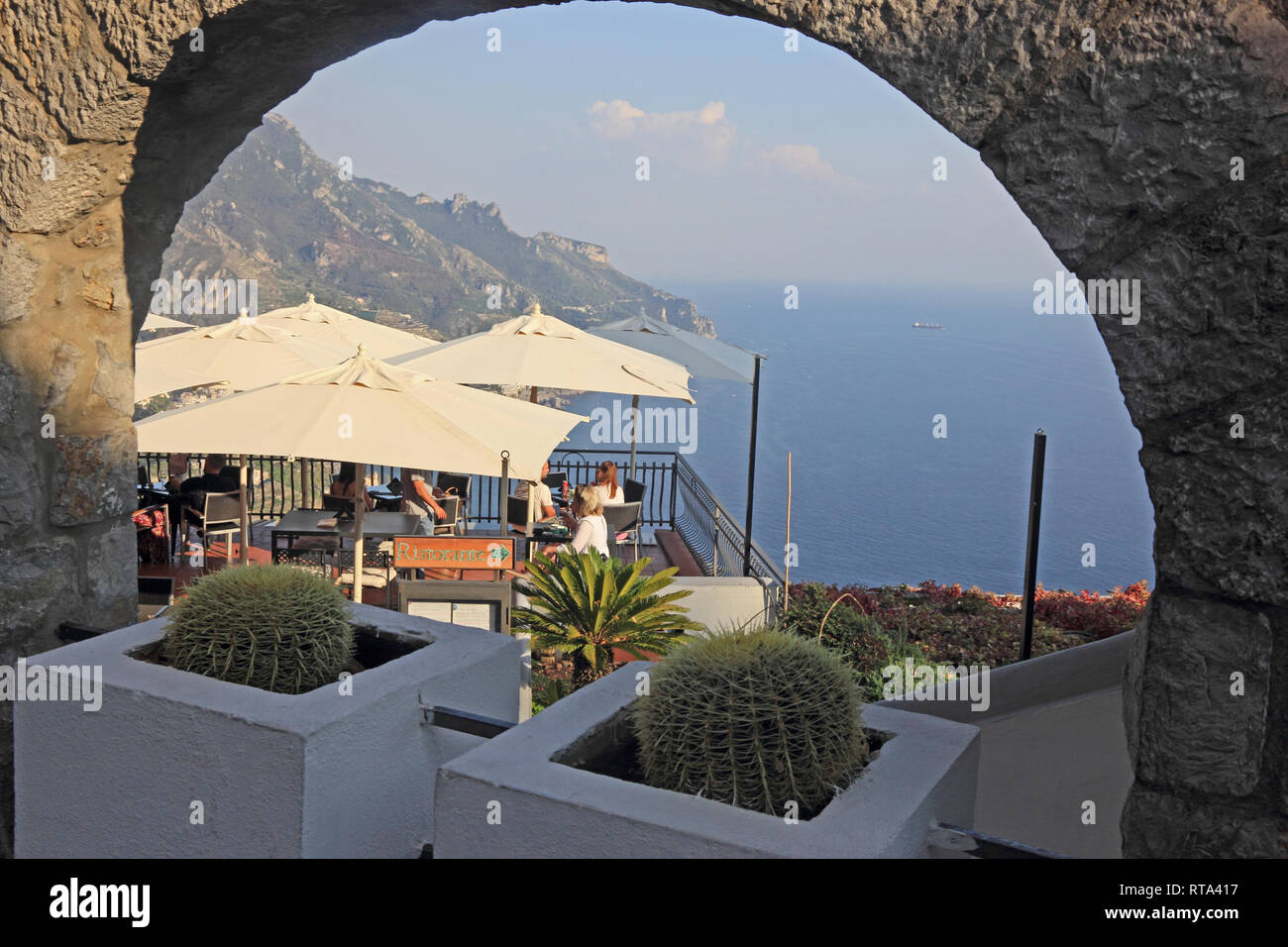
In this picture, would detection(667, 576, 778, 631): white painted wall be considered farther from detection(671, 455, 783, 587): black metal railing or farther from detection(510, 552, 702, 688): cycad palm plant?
detection(510, 552, 702, 688): cycad palm plant

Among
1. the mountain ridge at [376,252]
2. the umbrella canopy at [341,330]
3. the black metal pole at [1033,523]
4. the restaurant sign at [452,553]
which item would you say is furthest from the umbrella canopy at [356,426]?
the mountain ridge at [376,252]

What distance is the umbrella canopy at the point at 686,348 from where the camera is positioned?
11258 millimetres

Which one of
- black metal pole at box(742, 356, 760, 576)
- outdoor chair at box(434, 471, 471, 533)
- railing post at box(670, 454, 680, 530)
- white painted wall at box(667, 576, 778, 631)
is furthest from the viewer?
railing post at box(670, 454, 680, 530)

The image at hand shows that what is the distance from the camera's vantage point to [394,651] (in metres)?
3.34

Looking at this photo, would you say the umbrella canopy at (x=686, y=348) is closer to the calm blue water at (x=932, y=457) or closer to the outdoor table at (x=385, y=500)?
the calm blue water at (x=932, y=457)

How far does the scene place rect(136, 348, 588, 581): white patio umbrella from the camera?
20.0 ft

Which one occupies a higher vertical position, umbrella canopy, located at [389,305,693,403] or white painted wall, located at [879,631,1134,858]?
umbrella canopy, located at [389,305,693,403]

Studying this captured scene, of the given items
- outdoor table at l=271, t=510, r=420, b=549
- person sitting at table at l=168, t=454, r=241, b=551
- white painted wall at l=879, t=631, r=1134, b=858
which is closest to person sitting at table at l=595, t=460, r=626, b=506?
outdoor table at l=271, t=510, r=420, b=549

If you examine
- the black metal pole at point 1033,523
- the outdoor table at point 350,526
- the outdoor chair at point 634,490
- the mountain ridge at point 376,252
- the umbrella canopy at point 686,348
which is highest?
the mountain ridge at point 376,252

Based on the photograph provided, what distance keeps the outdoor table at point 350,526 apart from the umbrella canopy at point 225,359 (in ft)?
4.97

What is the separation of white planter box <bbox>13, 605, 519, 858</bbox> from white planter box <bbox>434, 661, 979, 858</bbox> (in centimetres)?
45
